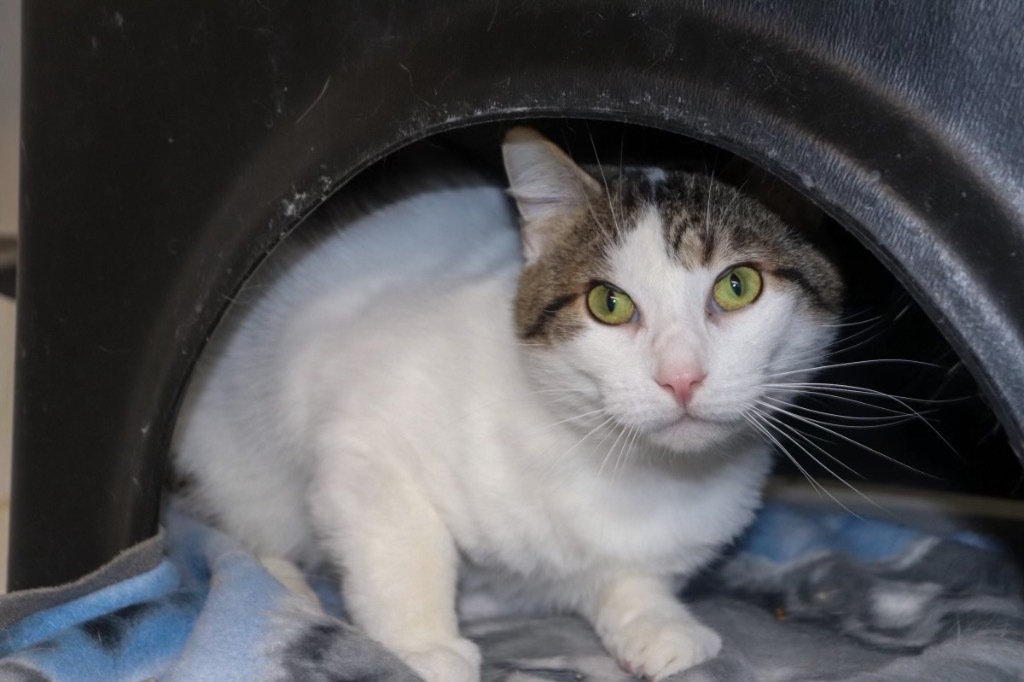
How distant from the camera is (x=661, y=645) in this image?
149 cm

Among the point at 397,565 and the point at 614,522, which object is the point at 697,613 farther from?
the point at 397,565

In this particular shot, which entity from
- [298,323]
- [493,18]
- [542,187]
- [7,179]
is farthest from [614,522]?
[7,179]

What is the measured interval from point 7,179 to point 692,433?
210cm

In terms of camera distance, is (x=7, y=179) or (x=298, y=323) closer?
(x=298, y=323)

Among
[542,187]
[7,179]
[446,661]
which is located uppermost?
[7,179]

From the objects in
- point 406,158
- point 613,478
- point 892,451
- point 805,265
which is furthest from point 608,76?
point 892,451

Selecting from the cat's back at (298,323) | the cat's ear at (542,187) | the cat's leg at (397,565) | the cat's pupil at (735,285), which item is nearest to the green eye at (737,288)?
the cat's pupil at (735,285)

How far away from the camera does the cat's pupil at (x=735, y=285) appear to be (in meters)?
1.40

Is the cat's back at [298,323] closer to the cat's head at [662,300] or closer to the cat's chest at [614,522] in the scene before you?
the cat's head at [662,300]

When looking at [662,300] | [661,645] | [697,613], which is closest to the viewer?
[662,300]

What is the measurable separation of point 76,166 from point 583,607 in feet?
3.26

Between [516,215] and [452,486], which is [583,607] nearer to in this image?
[452,486]

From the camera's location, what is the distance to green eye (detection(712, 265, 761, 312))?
1393 millimetres

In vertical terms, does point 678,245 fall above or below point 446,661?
above
